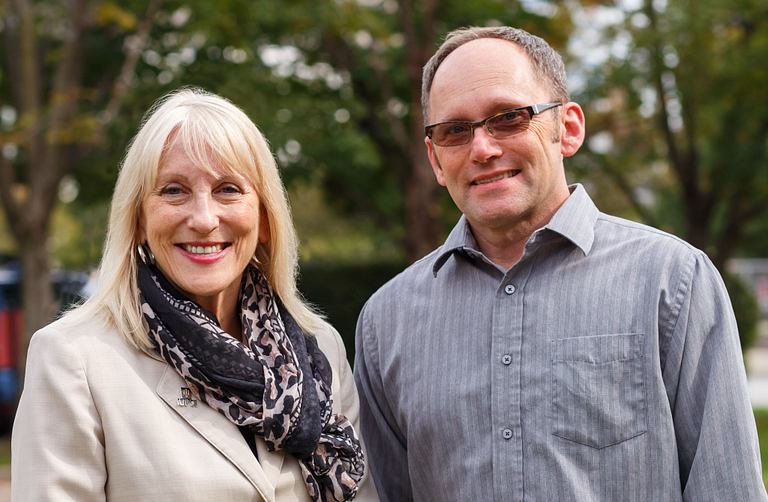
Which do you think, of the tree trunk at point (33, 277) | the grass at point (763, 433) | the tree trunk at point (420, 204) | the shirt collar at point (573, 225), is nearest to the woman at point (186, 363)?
the shirt collar at point (573, 225)

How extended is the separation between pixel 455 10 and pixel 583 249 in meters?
7.37

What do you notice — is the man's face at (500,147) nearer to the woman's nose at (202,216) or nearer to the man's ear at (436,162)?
the man's ear at (436,162)

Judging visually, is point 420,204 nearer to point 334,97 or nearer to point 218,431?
point 334,97

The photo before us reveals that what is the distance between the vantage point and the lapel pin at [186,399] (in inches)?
88.2

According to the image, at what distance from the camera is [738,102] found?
386 inches

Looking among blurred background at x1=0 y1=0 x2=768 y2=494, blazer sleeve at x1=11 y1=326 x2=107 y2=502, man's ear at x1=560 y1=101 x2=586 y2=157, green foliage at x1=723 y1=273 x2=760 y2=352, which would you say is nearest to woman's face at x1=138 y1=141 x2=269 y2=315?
blazer sleeve at x1=11 y1=326 x2=107 y2=502

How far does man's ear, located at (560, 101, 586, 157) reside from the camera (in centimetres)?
248

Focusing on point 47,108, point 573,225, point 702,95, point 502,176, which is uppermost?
point 47,108

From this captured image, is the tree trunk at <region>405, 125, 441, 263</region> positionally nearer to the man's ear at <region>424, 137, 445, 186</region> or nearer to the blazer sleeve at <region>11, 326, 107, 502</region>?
the man's ear at <region>424, 137, 445, 186</region>

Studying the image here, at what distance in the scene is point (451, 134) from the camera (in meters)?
2.43

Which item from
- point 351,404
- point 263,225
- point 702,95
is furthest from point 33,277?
point 702,95

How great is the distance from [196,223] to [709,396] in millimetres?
1569

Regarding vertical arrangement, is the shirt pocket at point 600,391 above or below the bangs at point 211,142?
below

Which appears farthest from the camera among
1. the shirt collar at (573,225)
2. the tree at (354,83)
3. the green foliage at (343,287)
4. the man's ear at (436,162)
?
the green foliage at (343,287)
